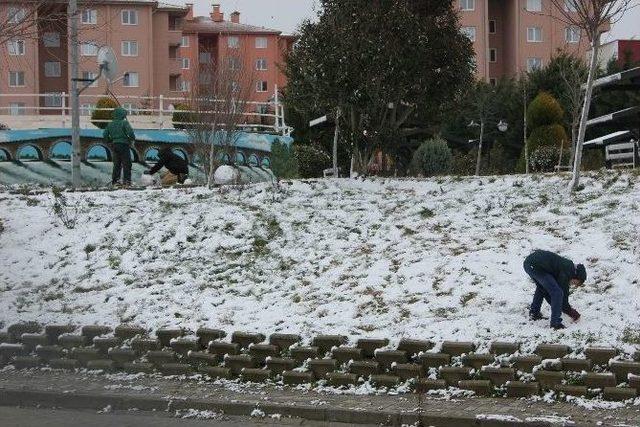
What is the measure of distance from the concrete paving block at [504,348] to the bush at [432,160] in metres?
12.0

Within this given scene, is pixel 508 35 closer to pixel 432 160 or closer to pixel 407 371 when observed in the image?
pixel 432 160

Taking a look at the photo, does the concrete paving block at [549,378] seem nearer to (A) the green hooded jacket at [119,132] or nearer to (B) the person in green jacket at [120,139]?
(B) the person in green jacket at [120,139]

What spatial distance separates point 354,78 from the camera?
51.3ft

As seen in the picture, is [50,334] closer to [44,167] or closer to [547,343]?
[547,343]

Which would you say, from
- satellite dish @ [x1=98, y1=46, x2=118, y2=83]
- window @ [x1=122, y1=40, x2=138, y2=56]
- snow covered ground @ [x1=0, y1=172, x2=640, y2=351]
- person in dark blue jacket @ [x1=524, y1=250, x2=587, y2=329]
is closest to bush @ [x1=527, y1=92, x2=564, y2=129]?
satellite dish @ [x1=98, y1=46, x2=118, y2=83]

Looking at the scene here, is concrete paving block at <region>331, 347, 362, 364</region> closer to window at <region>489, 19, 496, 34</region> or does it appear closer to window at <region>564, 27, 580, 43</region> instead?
window at <region>564, 27, 580, 43</region>

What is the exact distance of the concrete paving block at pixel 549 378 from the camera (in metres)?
8.34

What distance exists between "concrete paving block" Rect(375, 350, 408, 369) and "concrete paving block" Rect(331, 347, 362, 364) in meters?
0.20

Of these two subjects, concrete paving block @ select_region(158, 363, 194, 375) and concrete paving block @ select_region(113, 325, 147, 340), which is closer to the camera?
concrete paving block @ select_region(158, 363, 194, 375)

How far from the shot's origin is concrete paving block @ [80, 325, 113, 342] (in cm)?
1035

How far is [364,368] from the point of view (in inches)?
354

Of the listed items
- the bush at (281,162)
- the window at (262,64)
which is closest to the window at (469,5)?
the window at (262,64)

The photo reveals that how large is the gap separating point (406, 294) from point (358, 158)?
6338 mm

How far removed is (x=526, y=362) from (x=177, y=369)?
3.62 m
